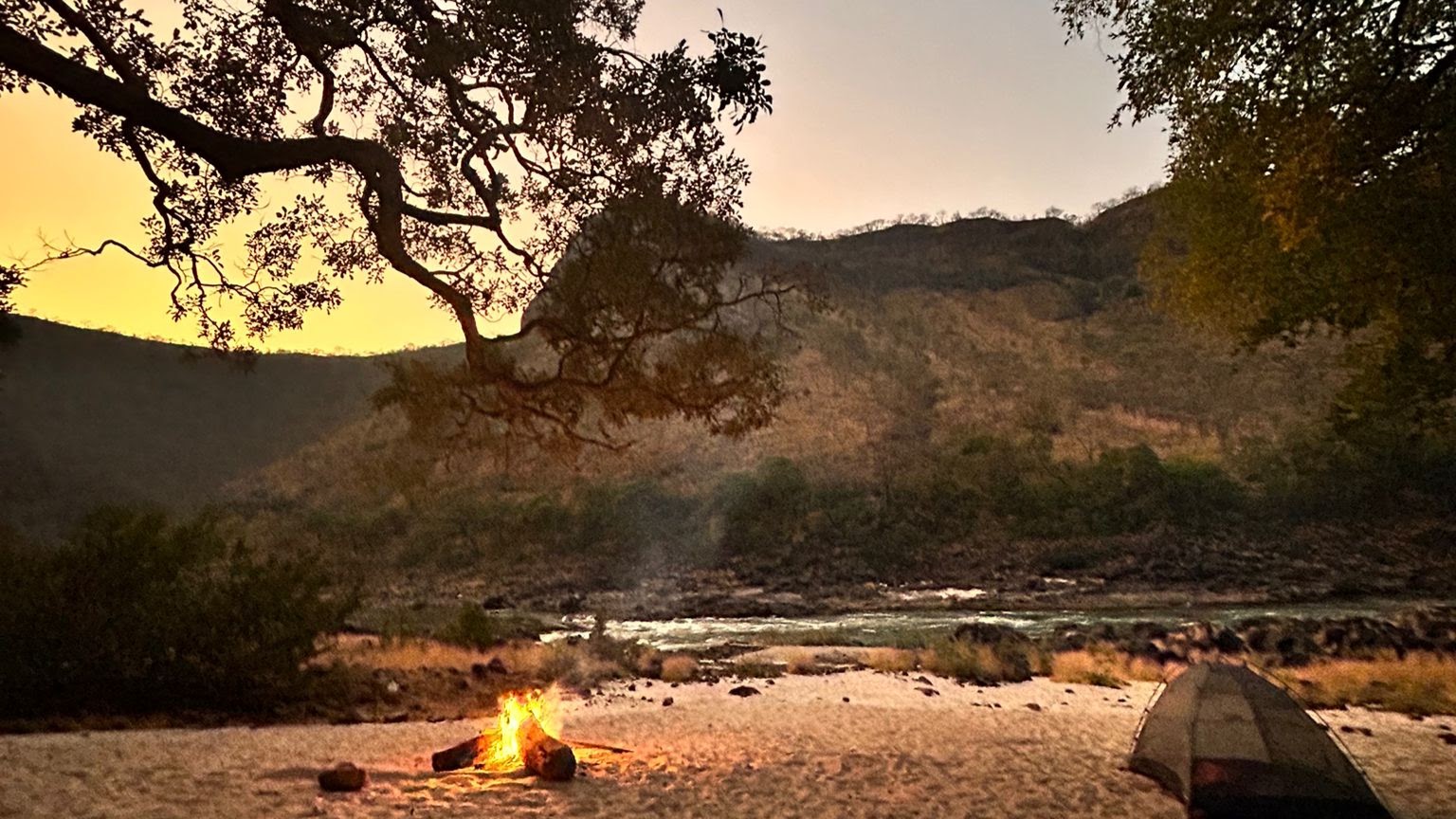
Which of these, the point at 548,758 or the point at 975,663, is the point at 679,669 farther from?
the point at 548,758

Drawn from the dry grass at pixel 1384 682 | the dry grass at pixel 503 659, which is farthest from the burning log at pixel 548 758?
the dry grass at pixel 1384 682

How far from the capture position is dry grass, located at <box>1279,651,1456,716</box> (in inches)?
465

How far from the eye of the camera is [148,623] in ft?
34.3

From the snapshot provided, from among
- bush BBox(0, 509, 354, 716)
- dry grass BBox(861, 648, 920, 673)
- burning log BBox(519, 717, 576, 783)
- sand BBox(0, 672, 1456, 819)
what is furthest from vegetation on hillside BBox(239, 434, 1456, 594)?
burning log BBox(519, 717, 576, 783)

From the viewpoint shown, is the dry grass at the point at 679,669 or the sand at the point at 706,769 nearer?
the sand at the point at 706,769

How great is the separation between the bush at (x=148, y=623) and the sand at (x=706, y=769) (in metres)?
1.71

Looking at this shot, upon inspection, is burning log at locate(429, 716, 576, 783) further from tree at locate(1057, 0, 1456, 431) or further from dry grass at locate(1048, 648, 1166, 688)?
dry grass at locate(1048, 648, 1166, 688)

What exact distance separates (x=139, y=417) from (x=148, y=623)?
55745mm

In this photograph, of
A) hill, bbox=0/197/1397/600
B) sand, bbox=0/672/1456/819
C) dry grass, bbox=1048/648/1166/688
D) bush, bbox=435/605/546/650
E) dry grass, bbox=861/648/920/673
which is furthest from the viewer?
hill, bbox=0/197/1397/600

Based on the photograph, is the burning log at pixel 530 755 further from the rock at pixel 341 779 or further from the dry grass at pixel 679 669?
the dry grass at pixel 679 669

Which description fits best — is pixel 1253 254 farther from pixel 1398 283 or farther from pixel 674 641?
pixel 674 641

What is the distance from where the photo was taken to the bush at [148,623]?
10.1 m

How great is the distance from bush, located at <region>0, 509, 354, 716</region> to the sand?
5.60ft

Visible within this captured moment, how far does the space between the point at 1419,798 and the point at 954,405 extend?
55.0 m
